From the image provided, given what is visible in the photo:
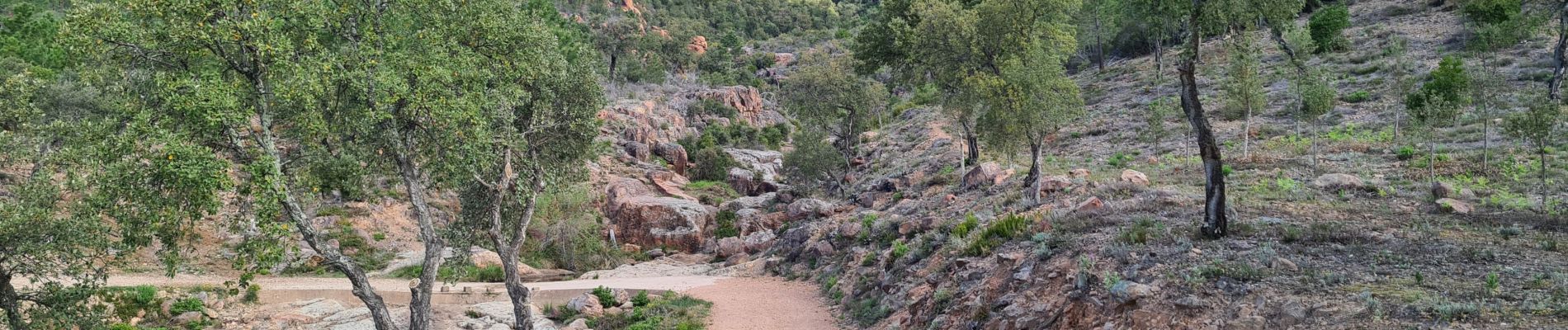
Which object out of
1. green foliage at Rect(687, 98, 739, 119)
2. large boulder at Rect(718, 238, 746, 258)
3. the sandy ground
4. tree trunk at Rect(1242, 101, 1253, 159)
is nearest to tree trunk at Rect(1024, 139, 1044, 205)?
the sandy ground

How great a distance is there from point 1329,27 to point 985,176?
38709mm

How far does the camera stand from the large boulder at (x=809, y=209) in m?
40.3

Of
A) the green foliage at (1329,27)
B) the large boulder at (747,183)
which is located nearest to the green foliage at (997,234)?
the large boulder at (747,183)

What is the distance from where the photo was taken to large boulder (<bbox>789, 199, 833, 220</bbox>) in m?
40.3

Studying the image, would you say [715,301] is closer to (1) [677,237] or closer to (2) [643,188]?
(1) [677,237]

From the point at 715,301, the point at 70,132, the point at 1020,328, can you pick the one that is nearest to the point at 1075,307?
the point at 1020,328

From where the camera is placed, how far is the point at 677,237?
4444 centimetres

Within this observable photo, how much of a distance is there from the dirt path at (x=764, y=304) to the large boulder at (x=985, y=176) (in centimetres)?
893

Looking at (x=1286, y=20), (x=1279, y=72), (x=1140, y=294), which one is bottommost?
(x=1140, y=294)

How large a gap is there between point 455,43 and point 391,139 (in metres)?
2.29

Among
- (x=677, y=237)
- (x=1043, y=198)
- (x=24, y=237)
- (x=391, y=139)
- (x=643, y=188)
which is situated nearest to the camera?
(x=24, y=237)

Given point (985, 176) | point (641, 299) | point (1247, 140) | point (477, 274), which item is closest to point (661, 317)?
point (641, 299)

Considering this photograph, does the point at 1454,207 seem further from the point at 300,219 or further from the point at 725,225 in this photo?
the point at 725,225

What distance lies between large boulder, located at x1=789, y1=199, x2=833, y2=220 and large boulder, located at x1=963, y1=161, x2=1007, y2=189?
935 cm
